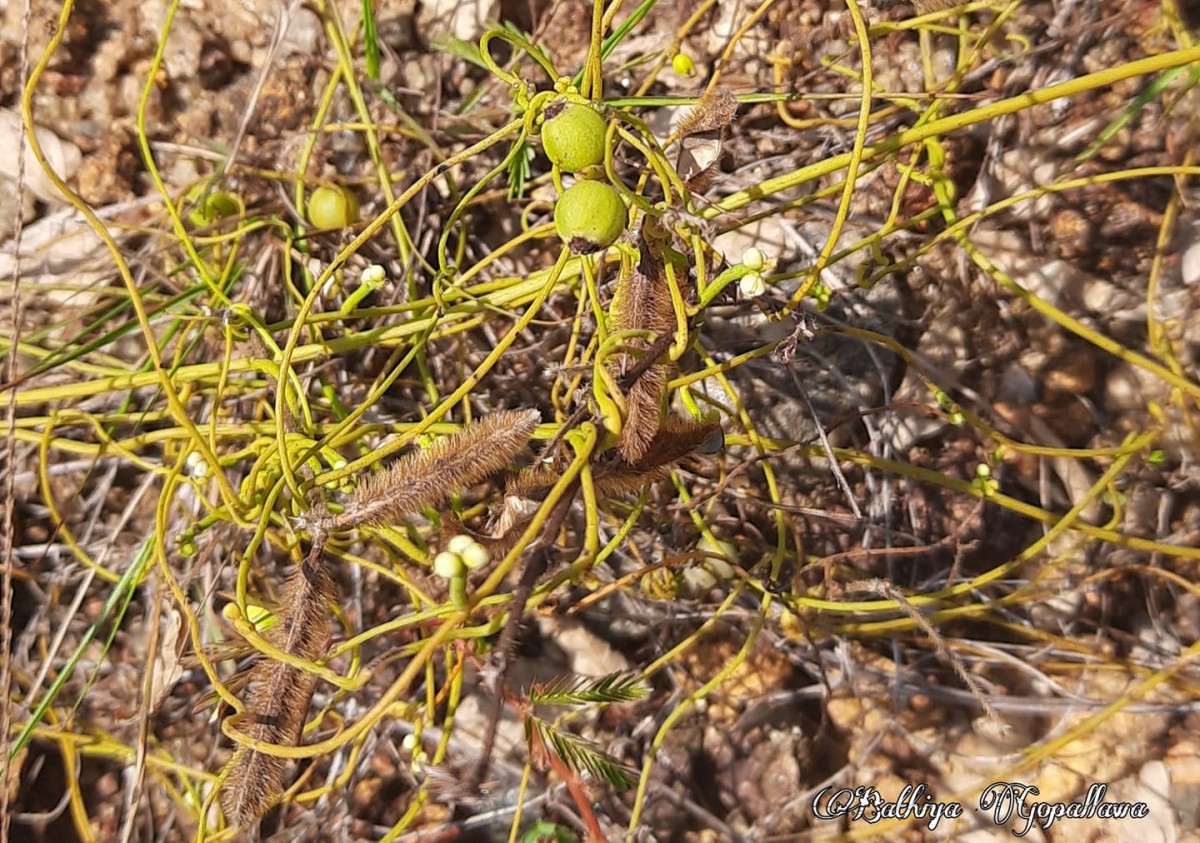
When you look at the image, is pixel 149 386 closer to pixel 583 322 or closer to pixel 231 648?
pixel 231 648

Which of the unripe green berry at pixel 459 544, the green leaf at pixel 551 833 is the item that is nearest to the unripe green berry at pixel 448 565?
the unripe green berry at pixel 459 544

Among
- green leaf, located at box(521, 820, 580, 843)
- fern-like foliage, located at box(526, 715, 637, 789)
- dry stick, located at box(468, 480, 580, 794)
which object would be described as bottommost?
green leaf, located at box(521, 820, 580, 843)

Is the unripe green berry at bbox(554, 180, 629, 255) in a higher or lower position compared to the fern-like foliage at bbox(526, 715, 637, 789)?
higher

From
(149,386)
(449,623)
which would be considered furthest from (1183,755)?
(149,386)

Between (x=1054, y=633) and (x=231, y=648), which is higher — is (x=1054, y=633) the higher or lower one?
the lower one

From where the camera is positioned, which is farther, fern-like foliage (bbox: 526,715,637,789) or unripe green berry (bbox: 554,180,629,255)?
fern-like foliage (bbox: 526,715,637,789)

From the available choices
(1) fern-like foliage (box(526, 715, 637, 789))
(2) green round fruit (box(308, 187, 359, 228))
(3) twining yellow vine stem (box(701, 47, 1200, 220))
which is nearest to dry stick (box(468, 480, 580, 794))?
(1) fern-like foliage (box(526, 715, 637, 789))

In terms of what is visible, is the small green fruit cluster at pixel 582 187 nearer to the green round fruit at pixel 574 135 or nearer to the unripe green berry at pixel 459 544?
the green round fruit at pixel 574 135

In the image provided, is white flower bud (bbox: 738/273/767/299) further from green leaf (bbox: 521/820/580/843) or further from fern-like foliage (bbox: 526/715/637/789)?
green leaf (bbox: 521/820/580/843)
